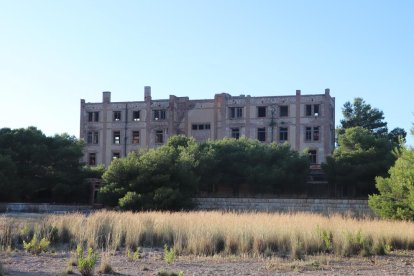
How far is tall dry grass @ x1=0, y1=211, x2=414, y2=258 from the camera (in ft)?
48.0

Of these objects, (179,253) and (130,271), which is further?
(179,253)

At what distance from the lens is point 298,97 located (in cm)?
5497

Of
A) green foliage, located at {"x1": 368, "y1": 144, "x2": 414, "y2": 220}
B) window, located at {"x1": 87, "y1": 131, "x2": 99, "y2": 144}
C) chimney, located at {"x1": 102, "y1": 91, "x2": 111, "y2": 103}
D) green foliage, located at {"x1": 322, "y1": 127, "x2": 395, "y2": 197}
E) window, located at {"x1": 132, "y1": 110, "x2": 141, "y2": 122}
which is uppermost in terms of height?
chimney, located at {"x1": 102, "y1": 91, "x2": 111, "y2": 103}

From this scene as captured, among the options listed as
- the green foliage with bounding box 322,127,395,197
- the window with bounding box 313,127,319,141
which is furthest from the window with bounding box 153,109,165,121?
the green foliage with bounding box 322,127,395,197

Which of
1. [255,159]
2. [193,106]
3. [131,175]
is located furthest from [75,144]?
[193,106]

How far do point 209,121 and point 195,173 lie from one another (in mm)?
19200

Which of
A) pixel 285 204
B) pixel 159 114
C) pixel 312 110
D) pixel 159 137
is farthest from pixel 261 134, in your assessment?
pixel 285 204

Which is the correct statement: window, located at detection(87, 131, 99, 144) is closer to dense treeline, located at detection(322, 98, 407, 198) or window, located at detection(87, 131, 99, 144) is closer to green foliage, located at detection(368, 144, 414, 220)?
dense treeline, located at detection(322, 98, 407, 198)

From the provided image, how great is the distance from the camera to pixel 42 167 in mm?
39219

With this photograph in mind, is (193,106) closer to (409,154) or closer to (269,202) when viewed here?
(269,202)

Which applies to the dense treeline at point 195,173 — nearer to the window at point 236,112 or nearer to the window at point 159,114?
the window at point 236,112

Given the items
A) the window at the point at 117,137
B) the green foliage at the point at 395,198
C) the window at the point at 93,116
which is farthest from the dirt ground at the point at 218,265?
the window at the point at 93,116

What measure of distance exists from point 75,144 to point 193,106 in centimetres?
1880

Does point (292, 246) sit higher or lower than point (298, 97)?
lower
